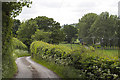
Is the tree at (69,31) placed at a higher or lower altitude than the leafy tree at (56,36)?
higher

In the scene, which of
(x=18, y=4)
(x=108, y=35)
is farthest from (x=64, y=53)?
(x=108, y=35)

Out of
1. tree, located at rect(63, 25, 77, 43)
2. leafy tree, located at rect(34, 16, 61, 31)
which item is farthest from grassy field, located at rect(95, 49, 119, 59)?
tree, located at rect(63, 25, 77, 43)

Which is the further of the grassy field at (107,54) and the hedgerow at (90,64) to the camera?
the grassy field at (107,54)

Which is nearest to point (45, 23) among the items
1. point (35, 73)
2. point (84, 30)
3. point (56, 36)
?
point (56, 36)

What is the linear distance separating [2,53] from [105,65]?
5.25m

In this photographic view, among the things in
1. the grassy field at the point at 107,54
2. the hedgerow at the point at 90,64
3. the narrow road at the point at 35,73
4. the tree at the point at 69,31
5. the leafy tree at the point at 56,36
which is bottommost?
the narrow road at the point at 35,73

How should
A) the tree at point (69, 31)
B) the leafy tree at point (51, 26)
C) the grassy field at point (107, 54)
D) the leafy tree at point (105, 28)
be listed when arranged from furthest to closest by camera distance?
the tree at point (69, 31)
the leafy tree at point (51, 26)
the leafy tree at point (105, 28)
the grassy field at point (107, 54)

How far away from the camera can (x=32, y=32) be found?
47.7 metres

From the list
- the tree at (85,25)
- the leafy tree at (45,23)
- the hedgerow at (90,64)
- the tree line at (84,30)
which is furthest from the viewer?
the tree at (85,25)

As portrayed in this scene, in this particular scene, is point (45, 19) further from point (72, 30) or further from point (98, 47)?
point (98, 47)

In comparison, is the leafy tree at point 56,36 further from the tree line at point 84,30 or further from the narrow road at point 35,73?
the narrow road at point 35,73

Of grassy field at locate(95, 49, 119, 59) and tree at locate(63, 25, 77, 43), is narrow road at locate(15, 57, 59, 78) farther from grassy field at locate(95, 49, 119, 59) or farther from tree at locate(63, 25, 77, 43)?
tree at locate(63, 25, 77, 43)

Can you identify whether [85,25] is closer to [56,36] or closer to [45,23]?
[56,36]

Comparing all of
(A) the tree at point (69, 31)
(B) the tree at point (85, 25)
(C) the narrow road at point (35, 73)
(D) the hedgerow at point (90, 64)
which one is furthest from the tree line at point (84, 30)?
(D) the hedgerow at point (90, 64)
